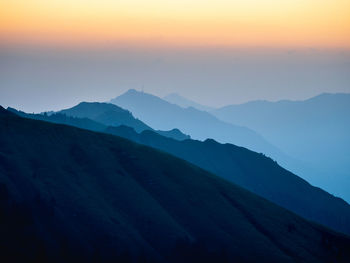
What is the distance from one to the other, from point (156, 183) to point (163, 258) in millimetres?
39357

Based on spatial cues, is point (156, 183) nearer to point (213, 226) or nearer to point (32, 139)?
point (213, 226)

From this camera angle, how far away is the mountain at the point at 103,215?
147 metres

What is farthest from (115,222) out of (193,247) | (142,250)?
(193,247)

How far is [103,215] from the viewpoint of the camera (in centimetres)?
16238

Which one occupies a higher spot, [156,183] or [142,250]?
[156,183]

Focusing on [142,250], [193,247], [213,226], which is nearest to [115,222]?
[142,250]

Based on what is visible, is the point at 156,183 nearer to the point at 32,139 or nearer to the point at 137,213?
the point at 137,213

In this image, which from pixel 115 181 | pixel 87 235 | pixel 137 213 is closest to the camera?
pixel 87 235

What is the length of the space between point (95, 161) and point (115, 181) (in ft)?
33.1

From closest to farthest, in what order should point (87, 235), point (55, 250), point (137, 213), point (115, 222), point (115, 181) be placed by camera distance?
point (55, 250) → point (87, 235) → point (115, 222) → point (137, 213) → point (115, 181)

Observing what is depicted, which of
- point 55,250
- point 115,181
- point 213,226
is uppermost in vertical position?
point 115,181

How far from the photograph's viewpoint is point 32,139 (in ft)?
602

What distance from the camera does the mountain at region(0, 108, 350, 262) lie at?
482 feet

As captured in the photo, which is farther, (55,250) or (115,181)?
(115,181)
